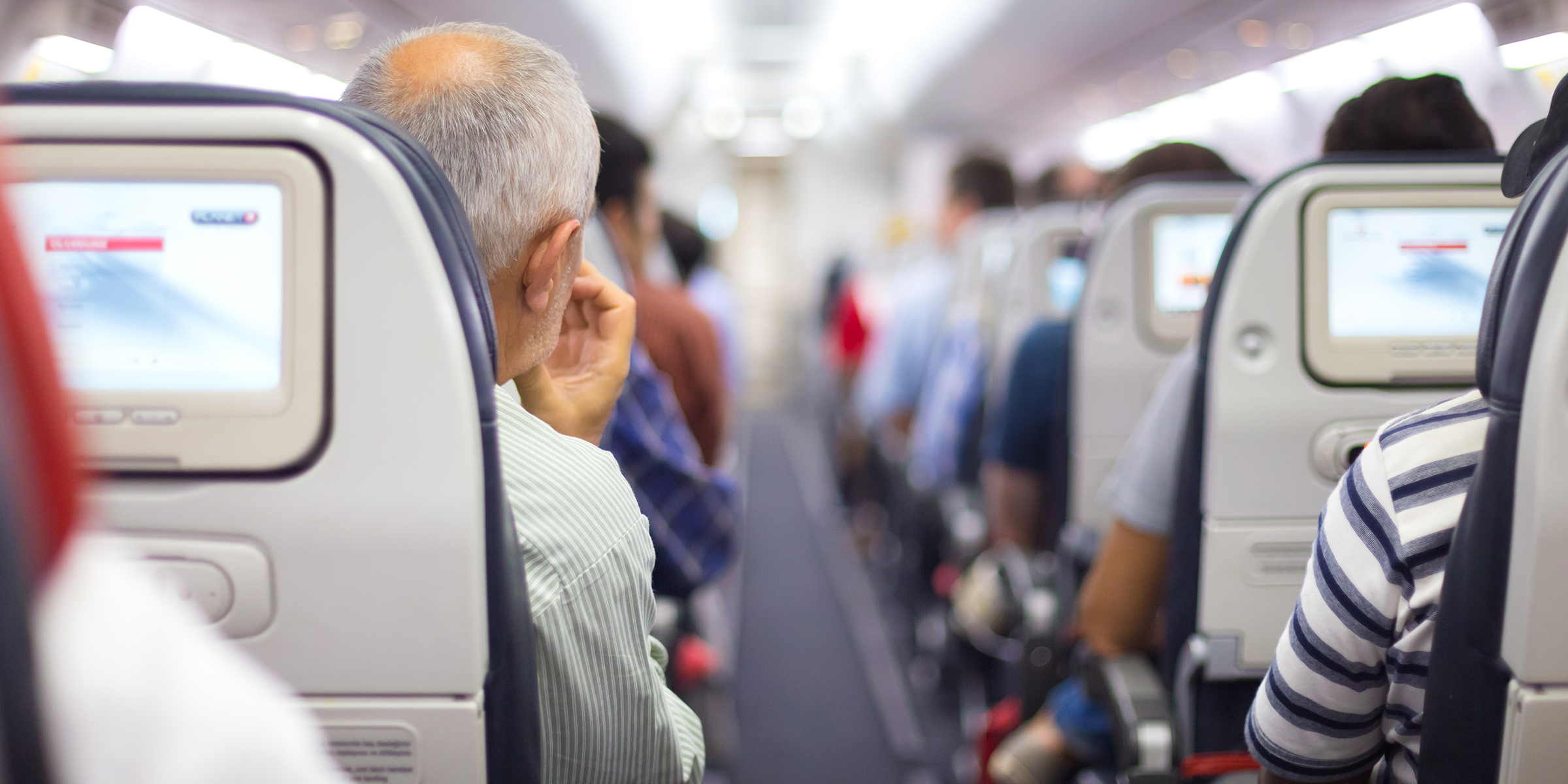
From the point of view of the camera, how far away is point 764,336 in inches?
489

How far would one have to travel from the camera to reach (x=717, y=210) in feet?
40.0

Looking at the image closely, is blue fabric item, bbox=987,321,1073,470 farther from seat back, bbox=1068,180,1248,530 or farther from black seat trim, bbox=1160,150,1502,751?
black seat trim, bbox=1160,150,1502,751

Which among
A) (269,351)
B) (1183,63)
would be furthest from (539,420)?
(1183,63)

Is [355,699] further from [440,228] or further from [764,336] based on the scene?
[764,336]

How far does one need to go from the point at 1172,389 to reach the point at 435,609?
50.0 inches

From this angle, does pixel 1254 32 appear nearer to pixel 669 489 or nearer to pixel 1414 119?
pixel 1414 119

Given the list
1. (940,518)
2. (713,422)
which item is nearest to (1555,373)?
(713,422)

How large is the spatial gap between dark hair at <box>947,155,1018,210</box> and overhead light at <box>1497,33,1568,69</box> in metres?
2.26

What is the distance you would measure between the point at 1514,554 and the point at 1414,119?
92 centimetres

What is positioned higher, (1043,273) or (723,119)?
(723,119)

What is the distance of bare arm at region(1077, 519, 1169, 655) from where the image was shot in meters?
1.75

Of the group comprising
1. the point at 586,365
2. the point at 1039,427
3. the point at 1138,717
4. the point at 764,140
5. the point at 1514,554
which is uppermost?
the point at 764,140

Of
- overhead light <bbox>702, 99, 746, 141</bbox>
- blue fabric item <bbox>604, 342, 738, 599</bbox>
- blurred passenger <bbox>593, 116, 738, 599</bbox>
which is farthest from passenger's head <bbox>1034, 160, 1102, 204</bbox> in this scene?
overhead light <bbox>702, 99, 746, 141</bbox>

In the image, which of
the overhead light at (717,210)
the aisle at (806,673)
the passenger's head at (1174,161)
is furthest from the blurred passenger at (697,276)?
the overhead light at (717,210)
